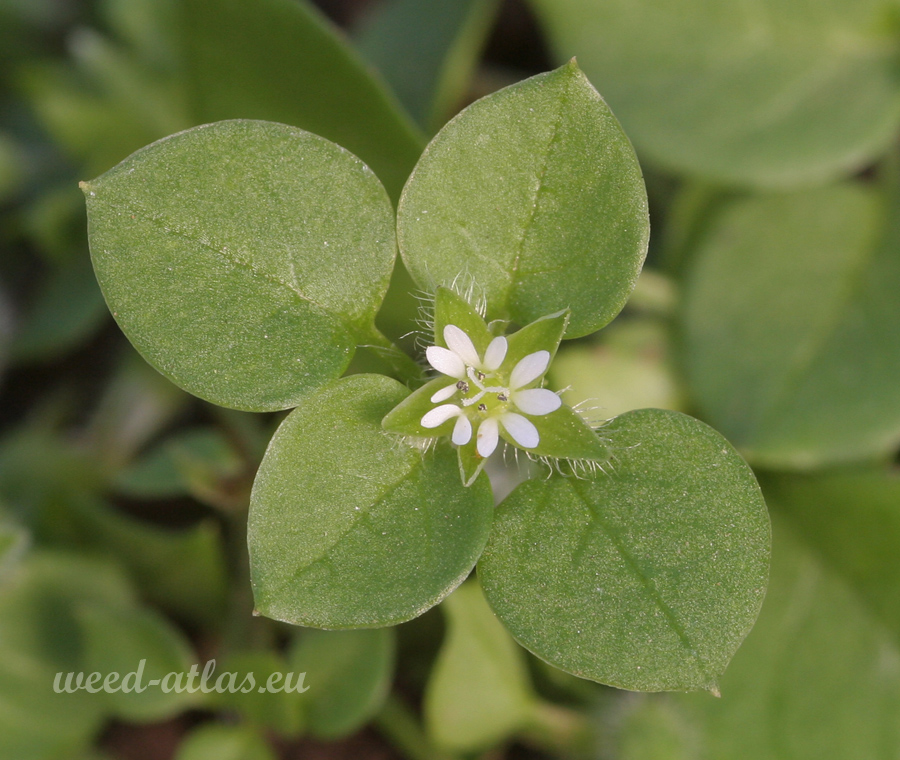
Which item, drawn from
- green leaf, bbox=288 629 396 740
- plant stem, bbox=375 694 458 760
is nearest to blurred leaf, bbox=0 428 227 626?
green leaf, bbox=288 629 396 740

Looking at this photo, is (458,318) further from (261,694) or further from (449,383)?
(261,694)

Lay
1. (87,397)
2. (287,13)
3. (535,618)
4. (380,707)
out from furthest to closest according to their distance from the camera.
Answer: (87,397), (380,707), (287,13), (535,618)

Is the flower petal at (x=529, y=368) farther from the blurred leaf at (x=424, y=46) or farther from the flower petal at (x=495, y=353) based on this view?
the blurred leaf at (x=424, y=46)

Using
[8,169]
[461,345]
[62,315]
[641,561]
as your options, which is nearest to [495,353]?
[461,345]

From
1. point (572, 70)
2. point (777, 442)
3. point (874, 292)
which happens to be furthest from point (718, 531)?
point (874, 292)

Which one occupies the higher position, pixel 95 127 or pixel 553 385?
pixel 95 127

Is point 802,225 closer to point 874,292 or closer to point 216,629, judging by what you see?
point 874,292
